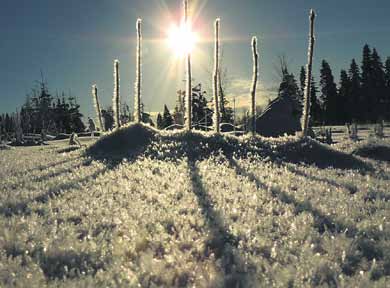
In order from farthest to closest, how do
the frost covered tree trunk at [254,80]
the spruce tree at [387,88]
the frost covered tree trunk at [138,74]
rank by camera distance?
the spruce tree at [387,88], the frost covered tree trunk at [254,80], the frost covered tree trunk at [138,74]

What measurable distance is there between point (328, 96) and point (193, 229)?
287 feet

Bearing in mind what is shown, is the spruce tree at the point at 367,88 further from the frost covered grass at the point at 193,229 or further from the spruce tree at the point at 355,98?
the frost covered grass at the point at 193,229

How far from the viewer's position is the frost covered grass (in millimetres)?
5180

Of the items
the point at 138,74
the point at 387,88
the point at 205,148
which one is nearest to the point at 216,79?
the point at 138,74

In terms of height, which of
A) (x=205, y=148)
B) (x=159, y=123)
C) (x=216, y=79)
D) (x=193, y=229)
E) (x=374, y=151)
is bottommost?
(x=193, y=229)

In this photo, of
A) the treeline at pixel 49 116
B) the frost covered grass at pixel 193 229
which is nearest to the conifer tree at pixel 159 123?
the treeline at pixel 49 116

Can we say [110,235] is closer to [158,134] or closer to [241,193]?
[241,193]

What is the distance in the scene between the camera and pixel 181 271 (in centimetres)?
520

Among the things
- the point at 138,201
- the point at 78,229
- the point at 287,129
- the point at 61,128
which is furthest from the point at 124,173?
the point at 61,128

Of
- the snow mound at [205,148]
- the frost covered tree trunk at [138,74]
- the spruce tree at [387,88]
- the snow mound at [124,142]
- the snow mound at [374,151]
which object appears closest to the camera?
the snow mound at [205,148]

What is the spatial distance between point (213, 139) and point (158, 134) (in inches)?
121

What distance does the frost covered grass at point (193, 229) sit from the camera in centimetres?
518

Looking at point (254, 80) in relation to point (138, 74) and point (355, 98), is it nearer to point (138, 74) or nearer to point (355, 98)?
point (138, 74)

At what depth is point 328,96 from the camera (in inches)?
3467
